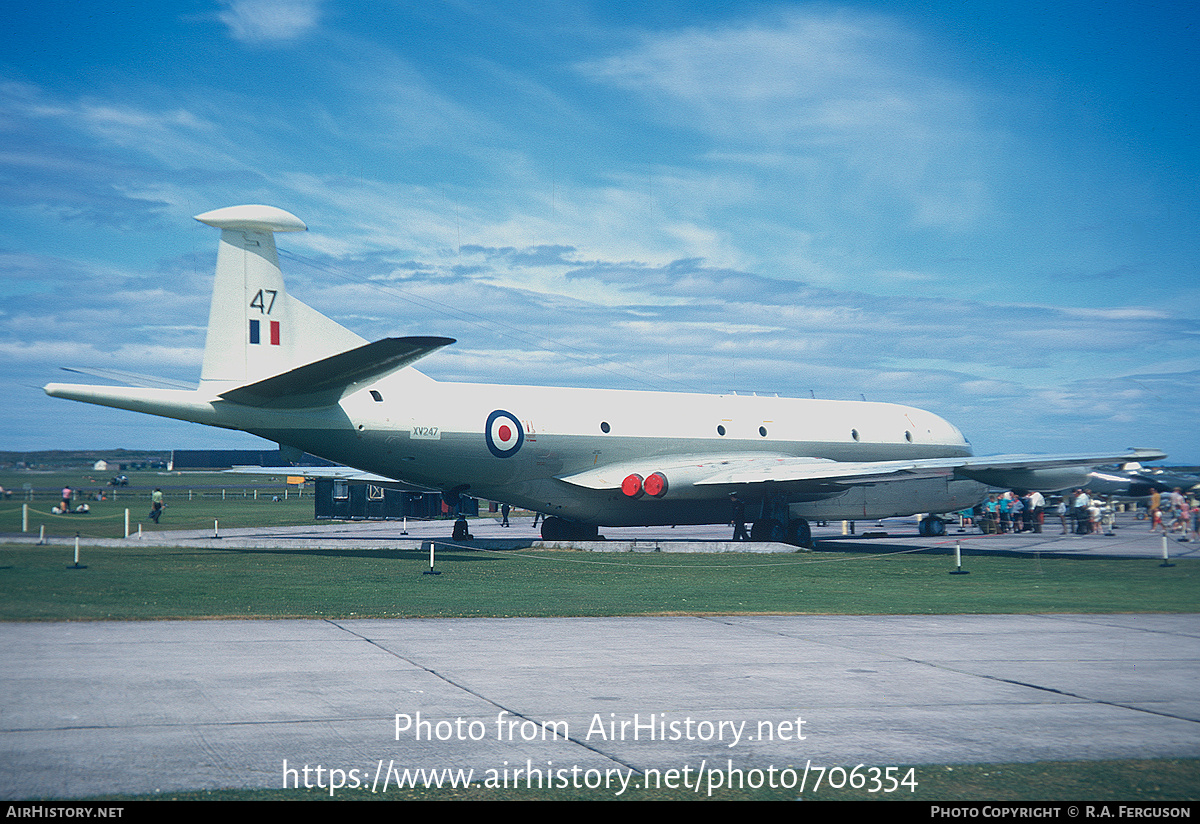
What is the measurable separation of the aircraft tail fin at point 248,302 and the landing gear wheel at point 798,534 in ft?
48.6

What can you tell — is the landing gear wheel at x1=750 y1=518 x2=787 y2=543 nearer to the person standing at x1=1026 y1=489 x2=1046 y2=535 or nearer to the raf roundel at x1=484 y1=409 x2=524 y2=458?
the raf roundel at x1=484 y1=409 x2=524 y2=458

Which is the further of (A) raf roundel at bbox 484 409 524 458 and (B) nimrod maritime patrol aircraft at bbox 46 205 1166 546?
(A) raf roundel at bbox 484 409 524 458

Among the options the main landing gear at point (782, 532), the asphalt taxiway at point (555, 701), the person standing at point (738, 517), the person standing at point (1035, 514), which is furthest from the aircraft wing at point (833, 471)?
the asphalt taxiway at point (555, 701)

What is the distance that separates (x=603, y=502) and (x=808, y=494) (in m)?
6.37

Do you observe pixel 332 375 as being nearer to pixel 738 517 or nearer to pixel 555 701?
pixel 555 701

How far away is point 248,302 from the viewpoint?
69.3 ft

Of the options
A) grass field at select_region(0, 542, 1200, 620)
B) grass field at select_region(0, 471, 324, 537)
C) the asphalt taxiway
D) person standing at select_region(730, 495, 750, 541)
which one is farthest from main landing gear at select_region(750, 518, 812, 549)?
grass field at select_region(0, 471, 324, 537)

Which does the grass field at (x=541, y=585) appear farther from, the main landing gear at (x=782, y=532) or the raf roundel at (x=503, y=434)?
the main landing gear at (x=782, y=532)

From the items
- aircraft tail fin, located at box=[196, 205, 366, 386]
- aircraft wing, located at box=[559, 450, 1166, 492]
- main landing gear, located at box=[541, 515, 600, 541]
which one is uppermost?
aircraft tail fin, located at box=[196, 205, 366, 386]

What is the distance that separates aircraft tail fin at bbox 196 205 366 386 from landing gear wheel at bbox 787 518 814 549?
14812 millimetres

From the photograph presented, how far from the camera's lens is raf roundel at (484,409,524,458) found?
950 inches

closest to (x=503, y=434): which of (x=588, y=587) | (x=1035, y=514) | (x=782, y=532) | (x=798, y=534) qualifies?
(x=588, y=587)

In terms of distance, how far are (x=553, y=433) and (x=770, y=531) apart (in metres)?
7.46

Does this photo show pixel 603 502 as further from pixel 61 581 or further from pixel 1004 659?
pixel 1004 659
